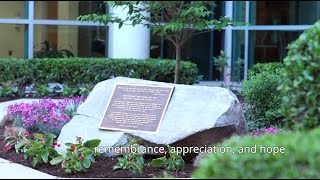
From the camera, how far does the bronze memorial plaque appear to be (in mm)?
7359

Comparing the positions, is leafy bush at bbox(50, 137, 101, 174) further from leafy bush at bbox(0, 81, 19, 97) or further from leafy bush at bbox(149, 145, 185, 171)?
leafy bush at bbox(0, 81, 19, 97)

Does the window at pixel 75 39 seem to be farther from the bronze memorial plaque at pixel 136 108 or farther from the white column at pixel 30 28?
the bronze memorial plaque at pixel 136 108

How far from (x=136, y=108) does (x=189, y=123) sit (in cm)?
84

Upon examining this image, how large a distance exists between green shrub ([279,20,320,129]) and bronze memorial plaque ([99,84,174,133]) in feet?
7.78

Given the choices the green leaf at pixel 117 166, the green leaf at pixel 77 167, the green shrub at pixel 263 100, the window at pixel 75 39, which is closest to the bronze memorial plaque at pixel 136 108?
the green leaf at pixel 117 166

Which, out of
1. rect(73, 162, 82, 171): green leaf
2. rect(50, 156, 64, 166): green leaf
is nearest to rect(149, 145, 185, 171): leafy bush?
rect(73, 162, 82, 171): green leaf

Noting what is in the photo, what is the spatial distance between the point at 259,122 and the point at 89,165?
10.8ft

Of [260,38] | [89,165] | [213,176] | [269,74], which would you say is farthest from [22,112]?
[260,38]

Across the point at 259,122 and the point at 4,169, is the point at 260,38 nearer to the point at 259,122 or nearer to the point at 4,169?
the point at 259,122

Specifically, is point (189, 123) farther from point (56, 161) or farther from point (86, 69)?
point (86, 69)

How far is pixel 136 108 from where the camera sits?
759 centimetres

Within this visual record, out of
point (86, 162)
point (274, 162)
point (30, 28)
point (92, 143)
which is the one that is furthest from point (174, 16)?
point (30, 28)

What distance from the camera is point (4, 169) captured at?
638 cm

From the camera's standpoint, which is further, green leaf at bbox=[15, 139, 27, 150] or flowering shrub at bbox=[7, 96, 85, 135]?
flowering shrub at bbox=[7, 96, 85, 135]
